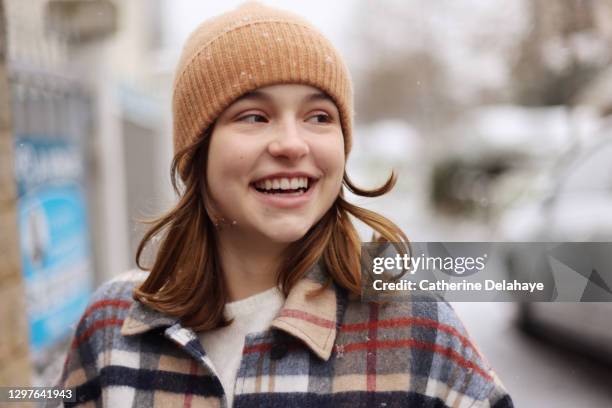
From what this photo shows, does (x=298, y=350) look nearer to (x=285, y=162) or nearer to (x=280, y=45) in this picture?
(x=285, y=162)

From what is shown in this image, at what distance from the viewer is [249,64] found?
52.9 inches

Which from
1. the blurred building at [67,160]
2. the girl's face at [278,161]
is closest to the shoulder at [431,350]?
the girl's face at [278,161]

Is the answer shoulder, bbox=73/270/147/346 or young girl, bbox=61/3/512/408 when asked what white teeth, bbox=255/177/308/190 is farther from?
shoulder, bbox=73/270/147/346

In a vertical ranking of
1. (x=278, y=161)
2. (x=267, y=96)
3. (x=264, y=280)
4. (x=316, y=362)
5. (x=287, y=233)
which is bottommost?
(x=316, y=362)

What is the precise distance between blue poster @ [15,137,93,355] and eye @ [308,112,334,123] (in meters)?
2.22

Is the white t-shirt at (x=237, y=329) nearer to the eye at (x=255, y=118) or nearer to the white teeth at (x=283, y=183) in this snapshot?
the white teeth at (x=283, y=183)

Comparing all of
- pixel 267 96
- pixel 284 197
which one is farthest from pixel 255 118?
pixel 284 197

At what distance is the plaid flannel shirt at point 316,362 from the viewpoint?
1.25 metres

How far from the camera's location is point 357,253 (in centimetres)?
143

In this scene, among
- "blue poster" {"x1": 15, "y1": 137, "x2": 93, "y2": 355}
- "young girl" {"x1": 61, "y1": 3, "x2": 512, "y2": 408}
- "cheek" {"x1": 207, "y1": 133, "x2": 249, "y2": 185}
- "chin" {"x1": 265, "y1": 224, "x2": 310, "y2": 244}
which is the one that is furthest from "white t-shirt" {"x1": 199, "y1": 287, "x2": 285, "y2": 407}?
"blue poster" {"x1": 15, "y1": 137, "x2": 93, "y2": 355}

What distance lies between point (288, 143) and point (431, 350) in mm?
459

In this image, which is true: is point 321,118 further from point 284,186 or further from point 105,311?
point 105,311

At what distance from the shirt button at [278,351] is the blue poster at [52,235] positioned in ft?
6.97

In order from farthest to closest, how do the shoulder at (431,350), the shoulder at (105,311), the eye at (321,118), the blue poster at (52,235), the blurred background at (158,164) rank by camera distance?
the blue poster at (52,235), the blurred background at (158,164), the shoulder at (105,311), the eye at (321,118), the shoulder at (431,350)
